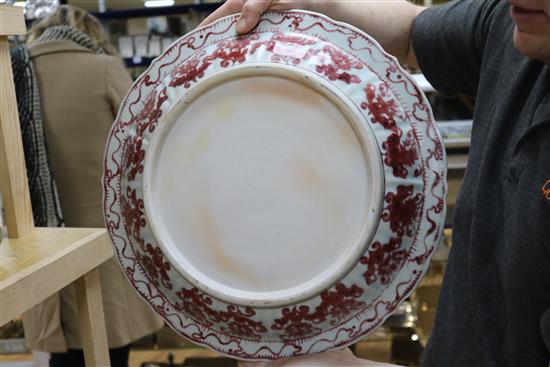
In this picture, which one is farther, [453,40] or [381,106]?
[453,40]

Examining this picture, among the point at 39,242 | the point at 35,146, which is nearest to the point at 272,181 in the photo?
the point at 39,242

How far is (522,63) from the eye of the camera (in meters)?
0.83

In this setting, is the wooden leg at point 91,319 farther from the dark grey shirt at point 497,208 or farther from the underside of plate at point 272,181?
the dark grey shirt at point 497,208

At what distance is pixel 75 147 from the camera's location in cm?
172

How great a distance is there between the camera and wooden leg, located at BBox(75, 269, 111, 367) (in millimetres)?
938

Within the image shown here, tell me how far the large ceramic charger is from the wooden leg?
0.84 feet

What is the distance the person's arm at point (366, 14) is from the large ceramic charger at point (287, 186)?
29 millimetres

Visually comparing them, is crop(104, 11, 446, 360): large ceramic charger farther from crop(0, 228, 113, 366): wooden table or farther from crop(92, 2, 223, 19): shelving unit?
crop(92, 2, 223, 19): shelving unit

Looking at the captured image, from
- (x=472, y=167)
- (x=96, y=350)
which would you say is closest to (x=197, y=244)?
(x=96, y=350)

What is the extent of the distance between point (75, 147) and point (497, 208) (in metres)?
1.33

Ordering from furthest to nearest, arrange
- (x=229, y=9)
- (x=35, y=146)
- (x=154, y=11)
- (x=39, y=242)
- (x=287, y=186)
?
(x=154, y=11)
(x=35, y=146)
(x=39, y=242)
(x=229, y=9)
(x=287, y=186)

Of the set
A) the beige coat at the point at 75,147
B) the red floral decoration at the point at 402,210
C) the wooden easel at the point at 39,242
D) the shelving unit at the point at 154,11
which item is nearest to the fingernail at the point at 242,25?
the red floral decoration at the point at 402,210

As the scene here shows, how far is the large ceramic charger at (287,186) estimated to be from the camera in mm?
671

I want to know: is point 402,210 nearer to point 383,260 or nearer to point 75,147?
A: point 383,260
